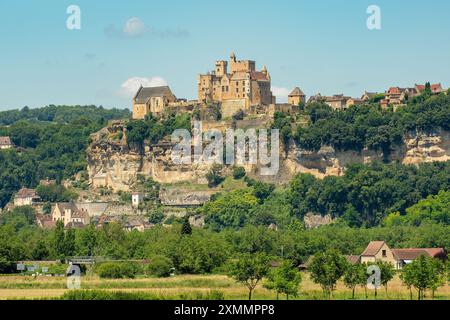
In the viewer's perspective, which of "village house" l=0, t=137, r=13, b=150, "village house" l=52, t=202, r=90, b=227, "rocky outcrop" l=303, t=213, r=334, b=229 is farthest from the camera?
"village house" l=0, t=137, r=13, b=150

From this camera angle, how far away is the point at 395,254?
249ft

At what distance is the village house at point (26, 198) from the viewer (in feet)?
393

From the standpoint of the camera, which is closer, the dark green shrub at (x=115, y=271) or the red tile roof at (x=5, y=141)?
the dark green shrub at (x=115, y=271)

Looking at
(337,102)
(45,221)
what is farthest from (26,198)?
(337,102)

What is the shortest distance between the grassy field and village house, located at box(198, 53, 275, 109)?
46.4 meters

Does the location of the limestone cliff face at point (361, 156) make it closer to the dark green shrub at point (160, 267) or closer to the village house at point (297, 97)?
the village house at point (297, 97)

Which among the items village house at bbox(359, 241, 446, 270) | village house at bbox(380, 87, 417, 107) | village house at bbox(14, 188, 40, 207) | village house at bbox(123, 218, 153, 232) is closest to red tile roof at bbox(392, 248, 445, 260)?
village house at bbox(359, 241, 446, 270)

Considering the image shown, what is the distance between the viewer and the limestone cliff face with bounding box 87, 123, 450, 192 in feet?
353

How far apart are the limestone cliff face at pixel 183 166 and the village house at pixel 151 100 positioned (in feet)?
7.42

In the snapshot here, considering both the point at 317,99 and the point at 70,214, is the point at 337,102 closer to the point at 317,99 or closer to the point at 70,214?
the point at 317,99

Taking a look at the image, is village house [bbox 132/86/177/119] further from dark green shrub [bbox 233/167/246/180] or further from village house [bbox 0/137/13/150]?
village house [bbox 0/137/13/150]

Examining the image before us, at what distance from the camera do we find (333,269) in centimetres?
5859

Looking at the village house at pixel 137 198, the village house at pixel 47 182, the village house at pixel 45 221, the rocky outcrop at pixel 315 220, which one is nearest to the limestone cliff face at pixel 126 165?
the village house at pixel 137 198
